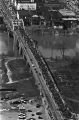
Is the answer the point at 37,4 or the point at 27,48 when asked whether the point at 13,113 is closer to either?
the point at 27,48

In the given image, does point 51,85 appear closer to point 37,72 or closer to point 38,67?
point 37,72

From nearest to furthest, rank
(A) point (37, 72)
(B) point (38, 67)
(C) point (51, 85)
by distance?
(C) point (51, 85), (A) point (37, 72), (B) point (38, 67)

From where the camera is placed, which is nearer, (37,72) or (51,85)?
(51,85)

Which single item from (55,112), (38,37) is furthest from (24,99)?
(38,37)

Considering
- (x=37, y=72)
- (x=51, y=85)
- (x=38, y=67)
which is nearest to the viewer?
(x=51, y=85)

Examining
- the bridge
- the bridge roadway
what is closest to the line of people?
the bridge

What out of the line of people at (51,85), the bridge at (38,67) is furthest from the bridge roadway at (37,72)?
the line of people at (51,85)

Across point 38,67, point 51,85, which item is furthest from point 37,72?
point 51,85

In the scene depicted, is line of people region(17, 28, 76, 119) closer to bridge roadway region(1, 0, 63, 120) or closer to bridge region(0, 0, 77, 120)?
bridge region(0, 0, 77, 120)

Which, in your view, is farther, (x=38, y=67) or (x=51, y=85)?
(x=38, y=67)

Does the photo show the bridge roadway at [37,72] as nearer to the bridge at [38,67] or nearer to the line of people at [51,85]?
the bridge at [38,67]
